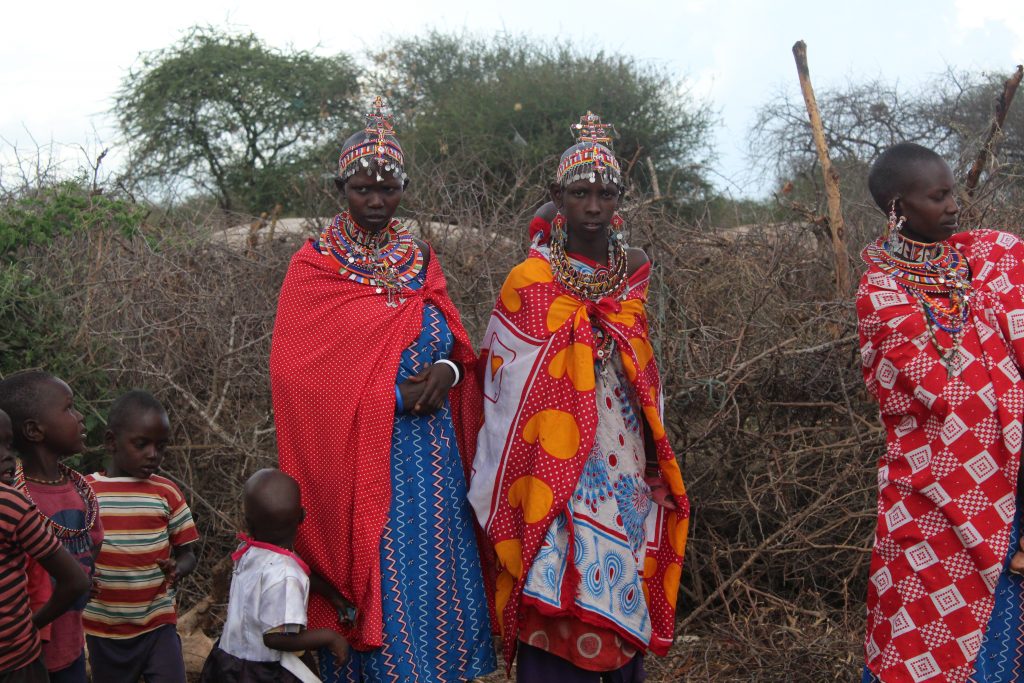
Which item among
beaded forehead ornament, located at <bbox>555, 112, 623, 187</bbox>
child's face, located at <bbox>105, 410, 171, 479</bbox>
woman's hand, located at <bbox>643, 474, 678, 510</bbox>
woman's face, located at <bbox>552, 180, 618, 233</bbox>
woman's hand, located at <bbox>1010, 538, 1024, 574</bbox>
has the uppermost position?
beaded forehead ornament, located at <bbox>555, 112, 623, 187</bbox>

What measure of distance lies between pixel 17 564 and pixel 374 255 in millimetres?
1406

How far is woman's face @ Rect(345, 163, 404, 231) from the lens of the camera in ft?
11.4

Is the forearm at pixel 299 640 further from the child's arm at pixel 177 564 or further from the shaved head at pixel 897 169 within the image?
the shaved head at pixel 897 169

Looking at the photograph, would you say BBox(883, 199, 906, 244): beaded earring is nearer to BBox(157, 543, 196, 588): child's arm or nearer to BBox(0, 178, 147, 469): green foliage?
BBox(157, 543, 196, 588): child's arm

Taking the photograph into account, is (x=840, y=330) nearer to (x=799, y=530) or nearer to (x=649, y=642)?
(x=799, y=530)

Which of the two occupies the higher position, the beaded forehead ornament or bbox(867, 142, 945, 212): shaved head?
the beaded forehead ornament

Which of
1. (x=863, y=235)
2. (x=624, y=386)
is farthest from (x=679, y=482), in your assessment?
(x=863, y=235)

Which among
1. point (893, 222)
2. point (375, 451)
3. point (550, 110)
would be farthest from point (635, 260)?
point (550, 110)

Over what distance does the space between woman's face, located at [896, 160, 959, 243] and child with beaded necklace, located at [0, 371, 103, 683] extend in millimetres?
2621

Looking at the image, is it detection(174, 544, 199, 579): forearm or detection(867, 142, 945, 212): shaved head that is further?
detection(174, 544, 199, 579): forearm

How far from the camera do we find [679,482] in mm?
3457

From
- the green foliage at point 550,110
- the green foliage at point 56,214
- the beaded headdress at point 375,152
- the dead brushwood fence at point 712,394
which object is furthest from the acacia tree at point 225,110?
the beaded headdress at point 375,152

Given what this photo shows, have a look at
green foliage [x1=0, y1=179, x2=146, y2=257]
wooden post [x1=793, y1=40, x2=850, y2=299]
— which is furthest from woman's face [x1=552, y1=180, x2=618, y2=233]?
green foliage [x1=0, y1=179, x2=146, y2=257]

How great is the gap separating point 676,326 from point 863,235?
57.5 inches
